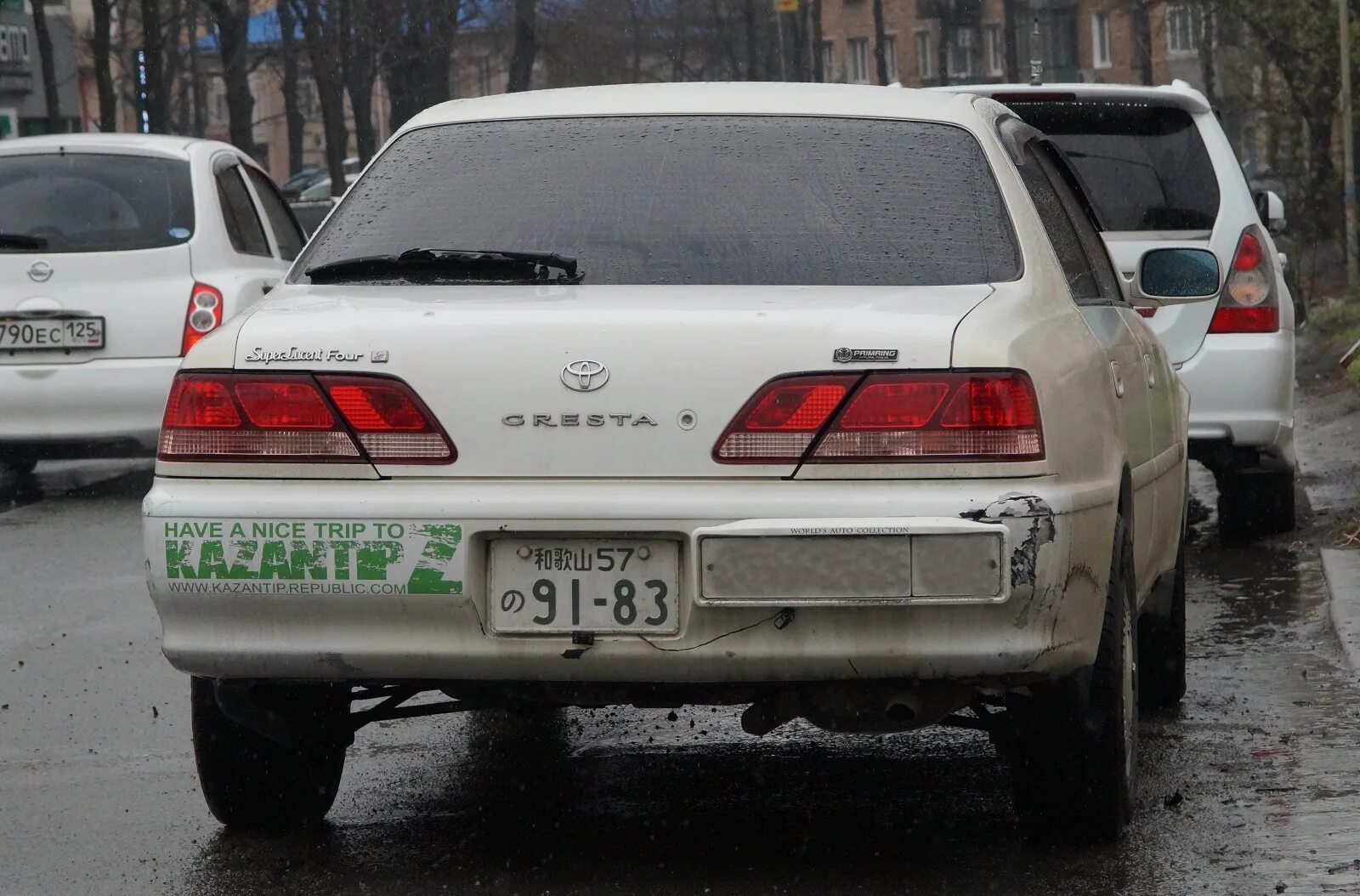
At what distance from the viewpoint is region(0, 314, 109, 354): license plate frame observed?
10.7 metres

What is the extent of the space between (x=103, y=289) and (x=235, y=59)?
1130 inches

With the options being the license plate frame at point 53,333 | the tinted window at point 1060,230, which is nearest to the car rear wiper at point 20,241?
the license plate frame at point 53,333

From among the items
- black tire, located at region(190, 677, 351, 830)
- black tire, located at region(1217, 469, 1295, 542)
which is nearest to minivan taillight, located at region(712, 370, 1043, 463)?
black tire, located at region(190, 677, 351, 830)

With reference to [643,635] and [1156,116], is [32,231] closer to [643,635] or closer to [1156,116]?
[1156,116]

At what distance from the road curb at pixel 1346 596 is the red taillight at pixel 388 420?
324 cm

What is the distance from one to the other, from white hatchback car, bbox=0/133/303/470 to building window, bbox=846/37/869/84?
269ft

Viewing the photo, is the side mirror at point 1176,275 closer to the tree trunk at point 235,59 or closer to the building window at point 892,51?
the tree trunk at point 235,59

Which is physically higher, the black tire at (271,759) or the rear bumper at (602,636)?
the rear bumper at (602,636)

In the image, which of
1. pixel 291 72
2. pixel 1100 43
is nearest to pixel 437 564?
pixel 291 72

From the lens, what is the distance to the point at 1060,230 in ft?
16.4

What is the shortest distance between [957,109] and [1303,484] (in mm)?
6401

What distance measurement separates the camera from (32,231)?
1092cm

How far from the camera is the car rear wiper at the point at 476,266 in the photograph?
4.33 metres

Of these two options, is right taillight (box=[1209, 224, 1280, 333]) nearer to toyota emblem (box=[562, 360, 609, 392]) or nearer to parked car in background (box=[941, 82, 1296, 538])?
parked car in background (box=[941, 82, 1296, 538])
